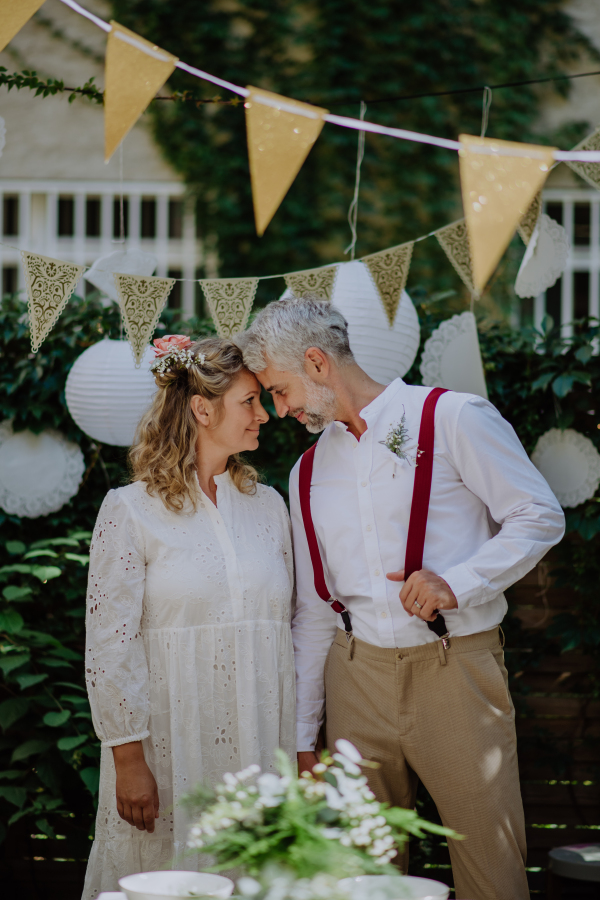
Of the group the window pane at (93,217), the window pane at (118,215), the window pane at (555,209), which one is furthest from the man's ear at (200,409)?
the window pane at (555,209)

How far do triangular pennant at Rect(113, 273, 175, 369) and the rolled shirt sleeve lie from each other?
2.82 feet

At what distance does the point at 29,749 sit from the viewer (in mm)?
2496

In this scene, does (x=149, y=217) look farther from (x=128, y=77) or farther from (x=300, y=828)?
(x=300, y=828)

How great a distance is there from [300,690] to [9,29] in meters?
1.75

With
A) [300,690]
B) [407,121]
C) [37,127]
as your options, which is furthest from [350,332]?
[37,127]

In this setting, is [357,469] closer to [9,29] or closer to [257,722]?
[257,722]

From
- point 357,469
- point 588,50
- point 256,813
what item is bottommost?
point 256,813

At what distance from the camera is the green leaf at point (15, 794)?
242 cm

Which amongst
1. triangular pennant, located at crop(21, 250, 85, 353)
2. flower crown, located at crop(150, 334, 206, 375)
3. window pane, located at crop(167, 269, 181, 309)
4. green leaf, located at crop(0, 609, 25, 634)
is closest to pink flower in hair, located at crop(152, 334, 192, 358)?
flower crown, located at crop(150, 334, 206, 375)

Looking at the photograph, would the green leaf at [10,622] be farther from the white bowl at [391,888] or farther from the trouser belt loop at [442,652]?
the white bowl at [391,888]

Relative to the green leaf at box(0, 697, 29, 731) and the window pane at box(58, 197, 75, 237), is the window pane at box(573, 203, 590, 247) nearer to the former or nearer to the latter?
the window pane at box(58, 197, 75, 237)

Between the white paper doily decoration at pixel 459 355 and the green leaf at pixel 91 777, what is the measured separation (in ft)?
4.91

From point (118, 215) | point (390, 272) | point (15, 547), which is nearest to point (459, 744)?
point (390, 272)

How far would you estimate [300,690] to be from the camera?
2.03 meters
